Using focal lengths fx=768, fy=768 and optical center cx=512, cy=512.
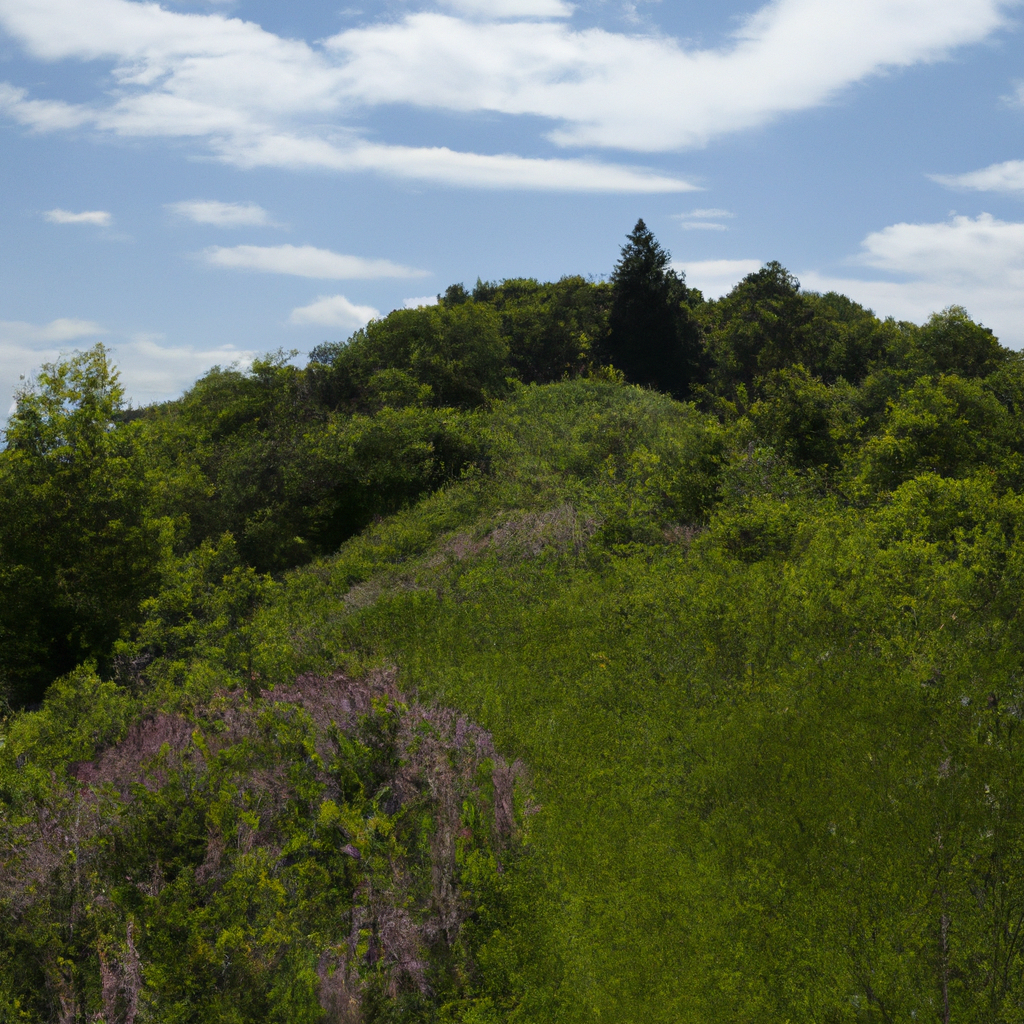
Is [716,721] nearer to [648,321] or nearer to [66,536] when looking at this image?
[66,536]

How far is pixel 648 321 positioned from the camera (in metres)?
34.2

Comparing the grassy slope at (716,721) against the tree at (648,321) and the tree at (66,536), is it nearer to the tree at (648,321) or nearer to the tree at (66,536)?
the tree at (66,536)

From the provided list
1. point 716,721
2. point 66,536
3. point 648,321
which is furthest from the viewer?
point 648,321

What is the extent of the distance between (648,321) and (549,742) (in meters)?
29.4

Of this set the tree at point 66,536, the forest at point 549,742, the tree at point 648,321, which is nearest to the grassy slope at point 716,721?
the forest at point 549,742

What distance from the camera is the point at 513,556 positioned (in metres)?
13.0

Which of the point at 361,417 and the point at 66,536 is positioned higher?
the point at 361,417

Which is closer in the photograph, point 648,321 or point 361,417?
point 361,417

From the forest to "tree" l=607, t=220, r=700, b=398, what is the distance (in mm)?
18161

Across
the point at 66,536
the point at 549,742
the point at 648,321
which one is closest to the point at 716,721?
the point at 549,742

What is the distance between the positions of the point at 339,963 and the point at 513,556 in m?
8.51

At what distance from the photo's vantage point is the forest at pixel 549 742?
15.7 feet

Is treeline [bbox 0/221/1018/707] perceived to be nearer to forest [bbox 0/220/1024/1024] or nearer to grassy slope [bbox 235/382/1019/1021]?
forest [bbox 0/220/1024/1024]

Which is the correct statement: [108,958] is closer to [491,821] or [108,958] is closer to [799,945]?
[491,821]
